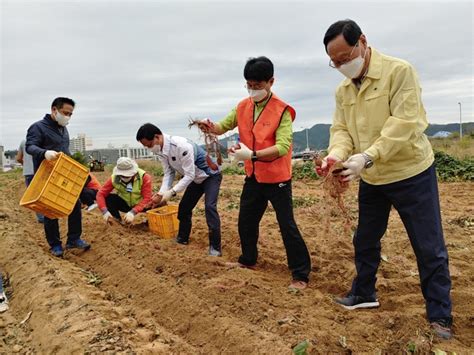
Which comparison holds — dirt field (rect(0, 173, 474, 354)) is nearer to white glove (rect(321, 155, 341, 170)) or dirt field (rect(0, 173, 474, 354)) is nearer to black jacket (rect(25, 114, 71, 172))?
white glove (rect(321, 155, 341, 170))

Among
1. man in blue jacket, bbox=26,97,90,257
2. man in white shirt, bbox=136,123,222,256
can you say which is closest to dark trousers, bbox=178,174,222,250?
man in white shirt, bbox=136,123,222,256

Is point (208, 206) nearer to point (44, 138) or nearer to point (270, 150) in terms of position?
point (270, 150)

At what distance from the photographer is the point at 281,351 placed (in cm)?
238

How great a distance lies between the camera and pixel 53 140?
461 cm

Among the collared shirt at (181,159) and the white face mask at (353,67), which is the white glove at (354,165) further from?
the collared shirt at (181,159)

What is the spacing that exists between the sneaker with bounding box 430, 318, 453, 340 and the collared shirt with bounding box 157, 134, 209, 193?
2.72 m

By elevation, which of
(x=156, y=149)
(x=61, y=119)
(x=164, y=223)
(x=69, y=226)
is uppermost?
(x=61, y=119)

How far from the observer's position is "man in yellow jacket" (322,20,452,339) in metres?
2.50

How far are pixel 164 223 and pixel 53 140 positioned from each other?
5.48ft

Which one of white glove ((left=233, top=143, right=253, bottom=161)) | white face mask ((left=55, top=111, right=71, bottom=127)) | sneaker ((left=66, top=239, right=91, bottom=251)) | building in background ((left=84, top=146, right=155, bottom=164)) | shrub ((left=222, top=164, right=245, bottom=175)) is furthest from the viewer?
building in background ((left=84, top=146, right=155, bottom=164))

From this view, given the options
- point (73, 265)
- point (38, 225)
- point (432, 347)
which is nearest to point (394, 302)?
point (432, 347)

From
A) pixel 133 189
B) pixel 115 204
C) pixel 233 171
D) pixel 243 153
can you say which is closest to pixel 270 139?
pixel 243 153

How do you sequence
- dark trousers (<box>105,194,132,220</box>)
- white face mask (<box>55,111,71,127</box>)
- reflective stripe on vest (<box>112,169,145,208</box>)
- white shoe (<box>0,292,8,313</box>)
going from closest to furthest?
1. white shoe (<box>0,292,8,313</box>)
2. white face mask (<box>55,111,71,127</box>)
3. reflective stripe on vest (<box>112,169,145,208</box>)
4. dark trousers (<box>105,194,132,220</box>)

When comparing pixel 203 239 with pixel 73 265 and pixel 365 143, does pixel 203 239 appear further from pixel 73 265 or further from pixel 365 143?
pixel 365 143
